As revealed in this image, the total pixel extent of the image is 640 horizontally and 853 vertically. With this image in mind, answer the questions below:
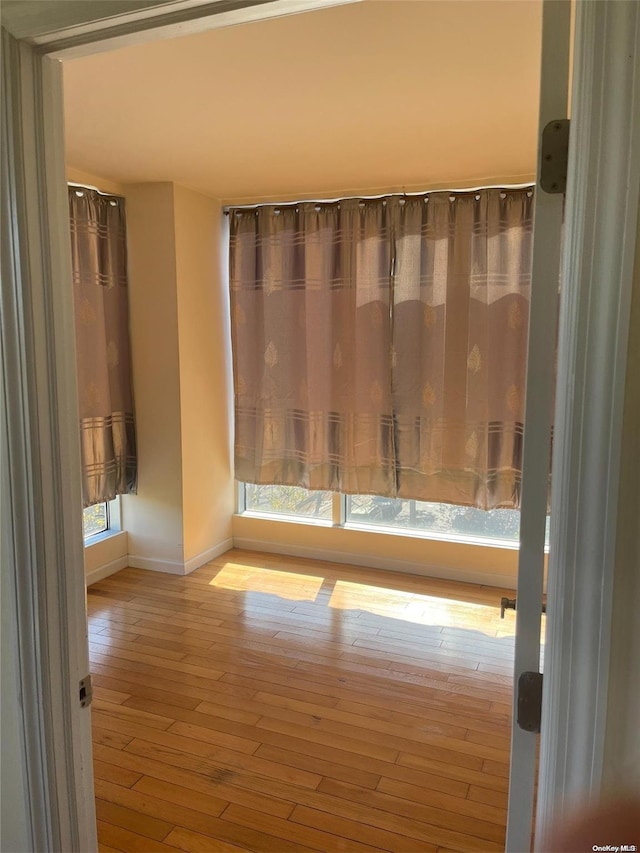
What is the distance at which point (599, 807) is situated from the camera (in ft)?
2.77

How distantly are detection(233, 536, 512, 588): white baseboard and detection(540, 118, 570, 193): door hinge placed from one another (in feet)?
11.4

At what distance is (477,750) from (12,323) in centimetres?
226

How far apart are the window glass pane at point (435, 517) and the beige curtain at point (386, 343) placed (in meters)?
0.20

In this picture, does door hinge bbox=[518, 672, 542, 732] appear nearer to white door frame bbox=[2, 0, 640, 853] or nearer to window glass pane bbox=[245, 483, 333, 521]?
white door frame bbox=[2, 0, 640, 853]

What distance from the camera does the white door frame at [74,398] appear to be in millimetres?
763

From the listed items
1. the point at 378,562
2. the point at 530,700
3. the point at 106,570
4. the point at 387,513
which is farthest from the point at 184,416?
the point at 530,700

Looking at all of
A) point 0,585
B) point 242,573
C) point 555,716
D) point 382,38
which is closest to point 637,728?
point 555,716

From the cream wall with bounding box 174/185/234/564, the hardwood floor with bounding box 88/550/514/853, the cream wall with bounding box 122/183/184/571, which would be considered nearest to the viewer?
the hardwood floor with bounding box 88/550/514/853

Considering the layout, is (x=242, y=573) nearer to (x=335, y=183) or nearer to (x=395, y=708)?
(x=395, y=708)

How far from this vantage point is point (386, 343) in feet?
12.8

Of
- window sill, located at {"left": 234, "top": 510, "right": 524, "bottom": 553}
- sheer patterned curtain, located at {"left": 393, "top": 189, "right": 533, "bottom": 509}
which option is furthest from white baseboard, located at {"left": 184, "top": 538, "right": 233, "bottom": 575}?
sheer patterned curtain, located at {"left": 393, "top": 189, "right": 533, "bottom": 509}

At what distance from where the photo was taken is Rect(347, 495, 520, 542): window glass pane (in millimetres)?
4004

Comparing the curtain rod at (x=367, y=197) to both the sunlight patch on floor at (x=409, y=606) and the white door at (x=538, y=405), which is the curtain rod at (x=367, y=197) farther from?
the white door at (x=538, y=405)

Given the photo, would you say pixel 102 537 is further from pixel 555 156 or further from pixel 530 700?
pixel 555 156
